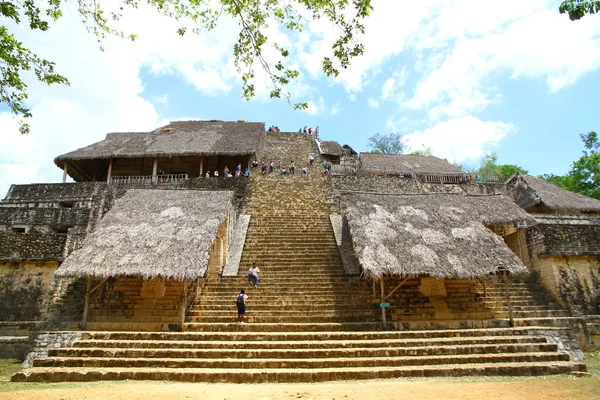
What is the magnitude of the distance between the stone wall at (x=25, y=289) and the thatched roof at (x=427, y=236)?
824 centimetres

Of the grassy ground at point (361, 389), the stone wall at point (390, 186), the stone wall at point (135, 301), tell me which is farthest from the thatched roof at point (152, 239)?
the stone wall at point (390, 186)

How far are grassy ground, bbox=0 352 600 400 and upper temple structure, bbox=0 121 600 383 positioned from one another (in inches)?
11.3

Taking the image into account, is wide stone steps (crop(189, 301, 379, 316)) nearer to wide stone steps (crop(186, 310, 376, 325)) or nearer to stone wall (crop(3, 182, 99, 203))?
wide stone steps (crop(186, 310, 376, 325))

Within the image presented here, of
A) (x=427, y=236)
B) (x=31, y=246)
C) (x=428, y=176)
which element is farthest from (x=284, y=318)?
(x=428, y=176)

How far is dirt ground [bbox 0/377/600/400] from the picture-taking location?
4.89 m

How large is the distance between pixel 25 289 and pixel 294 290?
23.6 ft

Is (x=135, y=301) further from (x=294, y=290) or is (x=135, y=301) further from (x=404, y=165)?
(x=404, y=165)

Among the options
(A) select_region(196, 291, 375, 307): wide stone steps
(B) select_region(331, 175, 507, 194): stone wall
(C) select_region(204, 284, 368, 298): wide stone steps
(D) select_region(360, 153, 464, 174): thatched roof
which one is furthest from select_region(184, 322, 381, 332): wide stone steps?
(D) select_region(360, 153, 464, 174): thatched roof

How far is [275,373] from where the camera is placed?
5883 millimetres

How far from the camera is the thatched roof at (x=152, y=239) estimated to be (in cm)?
836

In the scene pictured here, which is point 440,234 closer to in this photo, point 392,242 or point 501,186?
point 392,242

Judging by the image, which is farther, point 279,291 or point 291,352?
point 279,291

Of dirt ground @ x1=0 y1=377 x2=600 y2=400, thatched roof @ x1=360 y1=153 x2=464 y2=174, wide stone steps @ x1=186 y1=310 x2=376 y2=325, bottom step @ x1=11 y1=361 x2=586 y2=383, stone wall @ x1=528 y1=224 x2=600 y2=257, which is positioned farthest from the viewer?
thatched roof @ x1=360 y1=153 x2=464 y2=174

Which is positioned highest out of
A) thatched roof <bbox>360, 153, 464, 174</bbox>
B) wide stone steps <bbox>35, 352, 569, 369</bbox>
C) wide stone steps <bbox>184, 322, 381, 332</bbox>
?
thatched roof <bbox>360, 153, 464, 174</bbox>
